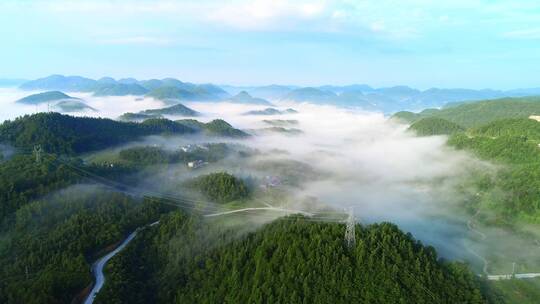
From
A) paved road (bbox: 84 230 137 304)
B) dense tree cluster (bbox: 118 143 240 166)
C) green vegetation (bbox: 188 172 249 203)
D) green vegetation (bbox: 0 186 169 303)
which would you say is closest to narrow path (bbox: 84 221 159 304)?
paved road (bbox: 84 230 137 304)

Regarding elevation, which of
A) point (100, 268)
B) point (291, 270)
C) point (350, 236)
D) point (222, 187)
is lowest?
point (100, 268)

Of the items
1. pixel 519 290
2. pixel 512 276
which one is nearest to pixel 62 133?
pixel 512 276

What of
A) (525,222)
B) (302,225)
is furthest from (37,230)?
(525,222)

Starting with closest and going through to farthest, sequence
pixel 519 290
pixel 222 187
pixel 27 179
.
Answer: pixel 519 290
pixel 27 179
pixel 222 187

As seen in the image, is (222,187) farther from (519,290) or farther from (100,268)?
(519,290)

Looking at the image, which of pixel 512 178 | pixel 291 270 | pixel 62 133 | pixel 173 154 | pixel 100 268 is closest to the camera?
pixel 291 270

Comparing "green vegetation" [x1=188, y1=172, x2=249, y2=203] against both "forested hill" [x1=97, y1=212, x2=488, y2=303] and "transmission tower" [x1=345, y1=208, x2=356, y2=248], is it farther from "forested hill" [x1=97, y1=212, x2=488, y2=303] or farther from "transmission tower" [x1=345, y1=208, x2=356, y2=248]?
"transmission tower" [x1=345, y1=208, x2=356, y2=248]
